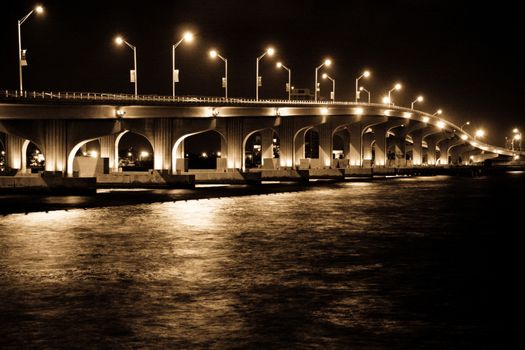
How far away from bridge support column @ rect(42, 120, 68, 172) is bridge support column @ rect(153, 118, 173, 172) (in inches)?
571

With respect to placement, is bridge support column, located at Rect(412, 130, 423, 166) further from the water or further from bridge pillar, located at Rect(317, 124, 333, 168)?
the water

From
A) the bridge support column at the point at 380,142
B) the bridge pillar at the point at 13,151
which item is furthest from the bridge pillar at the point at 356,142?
the bridge pillar at the point at 13,151

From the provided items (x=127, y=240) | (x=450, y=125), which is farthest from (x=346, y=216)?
(x=450, y=125)

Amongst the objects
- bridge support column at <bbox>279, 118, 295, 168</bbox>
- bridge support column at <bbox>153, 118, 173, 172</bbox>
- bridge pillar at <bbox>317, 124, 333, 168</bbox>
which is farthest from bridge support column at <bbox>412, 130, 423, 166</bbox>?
bridge support column at <bbox>153, 118, 173, 172</bbox>

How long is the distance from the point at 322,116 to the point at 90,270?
289 feet

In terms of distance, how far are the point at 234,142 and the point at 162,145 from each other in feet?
50.1

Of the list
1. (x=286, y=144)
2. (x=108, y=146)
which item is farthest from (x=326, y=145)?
(x=108, y=146)

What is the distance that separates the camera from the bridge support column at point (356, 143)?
127 metres

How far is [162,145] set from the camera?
7994cm

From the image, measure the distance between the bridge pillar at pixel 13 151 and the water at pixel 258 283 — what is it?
4864 centimetres

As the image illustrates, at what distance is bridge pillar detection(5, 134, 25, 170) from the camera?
82688mm

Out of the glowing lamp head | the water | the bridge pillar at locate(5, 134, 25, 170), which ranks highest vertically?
the glowing lamp head

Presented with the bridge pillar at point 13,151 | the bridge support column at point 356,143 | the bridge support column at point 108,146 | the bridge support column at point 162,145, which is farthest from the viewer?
the bridge support column at point 356,143

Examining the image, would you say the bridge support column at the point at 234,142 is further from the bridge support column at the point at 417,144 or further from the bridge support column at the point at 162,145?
the bridge support column at the point at 417,144
